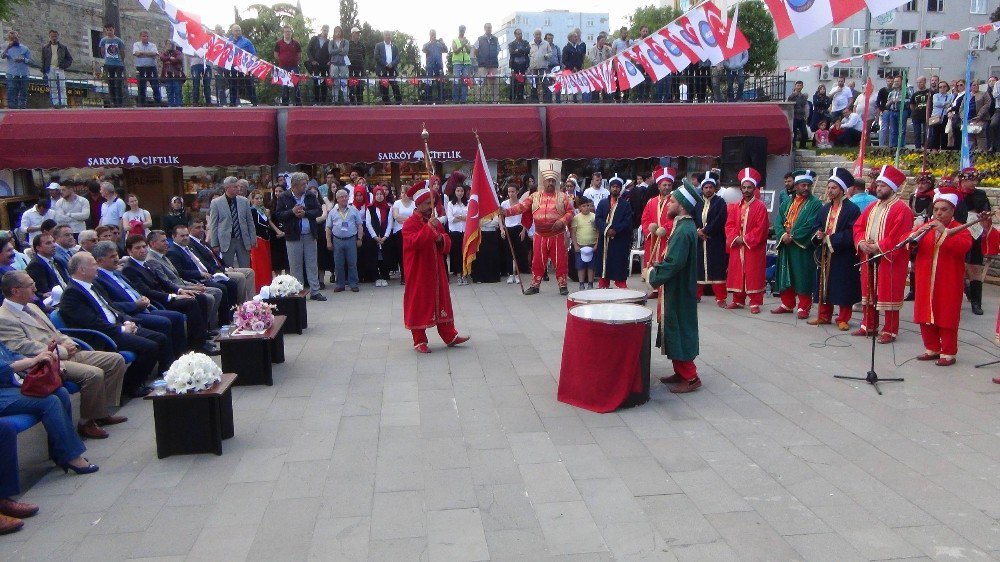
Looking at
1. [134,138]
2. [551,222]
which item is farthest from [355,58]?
[551,222]

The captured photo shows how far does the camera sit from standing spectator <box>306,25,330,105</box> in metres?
19.6

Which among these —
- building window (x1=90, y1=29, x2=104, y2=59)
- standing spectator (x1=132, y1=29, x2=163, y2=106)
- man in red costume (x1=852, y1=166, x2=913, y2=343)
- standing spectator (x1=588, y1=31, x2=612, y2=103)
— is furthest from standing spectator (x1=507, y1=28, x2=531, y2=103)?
building window (x1=90, y1=29, x2=104, y2=59)

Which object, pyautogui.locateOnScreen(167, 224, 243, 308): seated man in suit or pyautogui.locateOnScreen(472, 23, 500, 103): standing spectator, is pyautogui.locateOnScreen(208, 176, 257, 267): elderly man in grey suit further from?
pyautogui.locateOnScreen(472, 23, 500, 103): standing spectator

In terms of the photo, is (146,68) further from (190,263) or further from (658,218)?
(658,218)

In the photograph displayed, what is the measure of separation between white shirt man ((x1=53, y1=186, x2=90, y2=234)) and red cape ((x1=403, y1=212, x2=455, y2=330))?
792 centimetres

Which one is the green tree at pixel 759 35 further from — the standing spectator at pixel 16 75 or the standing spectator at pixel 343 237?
the standing spectator at pixel 343 237

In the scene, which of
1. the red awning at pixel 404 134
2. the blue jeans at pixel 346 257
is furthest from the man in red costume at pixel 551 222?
the red awning at pixel 404 134

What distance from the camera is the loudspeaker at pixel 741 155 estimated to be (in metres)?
13.3

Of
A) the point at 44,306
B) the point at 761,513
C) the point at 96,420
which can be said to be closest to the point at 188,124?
the point at 44,306

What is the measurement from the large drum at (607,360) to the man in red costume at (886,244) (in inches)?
135

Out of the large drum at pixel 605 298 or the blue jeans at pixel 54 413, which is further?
the large drum at pixel 605 298

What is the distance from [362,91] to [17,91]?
25.2ft

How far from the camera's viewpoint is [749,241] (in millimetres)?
11117

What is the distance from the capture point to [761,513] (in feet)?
15.8
